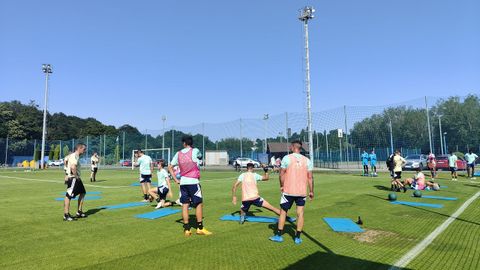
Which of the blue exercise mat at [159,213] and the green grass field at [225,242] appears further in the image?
the blue exercise mat at [159,213]

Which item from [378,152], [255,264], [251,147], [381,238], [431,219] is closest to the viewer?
[255,264]

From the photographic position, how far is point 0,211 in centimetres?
1016

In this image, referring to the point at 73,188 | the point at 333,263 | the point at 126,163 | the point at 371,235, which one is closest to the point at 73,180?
the point at 73,188

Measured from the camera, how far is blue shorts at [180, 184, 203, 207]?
7230 millimetres

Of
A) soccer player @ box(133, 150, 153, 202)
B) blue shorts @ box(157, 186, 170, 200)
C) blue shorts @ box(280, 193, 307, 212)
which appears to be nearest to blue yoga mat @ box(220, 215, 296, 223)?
blue shorts @ box(280, 193, 307, 212)

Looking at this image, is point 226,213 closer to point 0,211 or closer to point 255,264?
point 255,264

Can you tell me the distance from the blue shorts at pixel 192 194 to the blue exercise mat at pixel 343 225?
3.13 meters

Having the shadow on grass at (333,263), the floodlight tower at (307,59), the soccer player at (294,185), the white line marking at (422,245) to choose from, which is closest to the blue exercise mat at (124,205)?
the soccer player at (294,185)

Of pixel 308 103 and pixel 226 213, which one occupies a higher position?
pixel 308 103

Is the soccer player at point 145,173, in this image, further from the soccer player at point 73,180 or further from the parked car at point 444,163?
the parked car at point 444,163

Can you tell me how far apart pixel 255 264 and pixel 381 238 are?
312cm

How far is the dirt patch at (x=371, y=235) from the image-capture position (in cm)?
665

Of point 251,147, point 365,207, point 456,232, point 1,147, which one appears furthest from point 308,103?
point 1,147

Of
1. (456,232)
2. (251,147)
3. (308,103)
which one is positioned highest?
(308,103)
